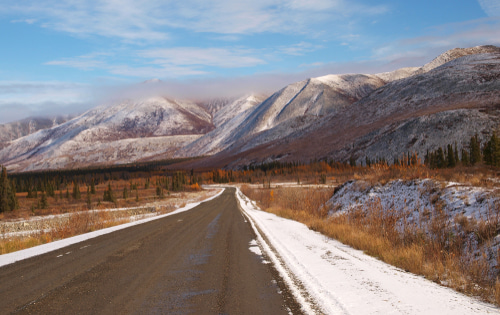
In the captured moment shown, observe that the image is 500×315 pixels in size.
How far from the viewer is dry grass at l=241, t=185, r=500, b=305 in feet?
22.7

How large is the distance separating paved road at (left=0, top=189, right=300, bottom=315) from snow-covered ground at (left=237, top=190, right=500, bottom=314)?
47 centimetres

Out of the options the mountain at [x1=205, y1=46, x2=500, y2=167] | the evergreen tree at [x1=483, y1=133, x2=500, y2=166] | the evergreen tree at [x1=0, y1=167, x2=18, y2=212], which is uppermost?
the mountain at [x1=205, y1=46, x2=500, y2=167]

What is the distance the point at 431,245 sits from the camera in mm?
8750

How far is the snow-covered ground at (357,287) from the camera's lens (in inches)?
216

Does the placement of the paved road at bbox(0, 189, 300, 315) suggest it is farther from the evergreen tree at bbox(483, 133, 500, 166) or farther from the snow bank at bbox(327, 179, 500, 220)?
the evergreen tree at bbox(483, 133, 500, 166)

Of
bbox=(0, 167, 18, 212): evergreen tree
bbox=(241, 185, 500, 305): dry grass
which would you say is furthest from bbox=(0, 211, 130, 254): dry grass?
bbox=(0, 167, 18, 212): evergreen tree

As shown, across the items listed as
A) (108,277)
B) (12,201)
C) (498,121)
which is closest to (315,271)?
(108,277)

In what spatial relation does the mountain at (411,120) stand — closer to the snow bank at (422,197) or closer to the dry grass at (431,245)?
the snow bank at (422,197)

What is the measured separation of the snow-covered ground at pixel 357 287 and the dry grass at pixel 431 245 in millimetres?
374

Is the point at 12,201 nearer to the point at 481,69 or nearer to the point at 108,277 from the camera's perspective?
the point at 108,277

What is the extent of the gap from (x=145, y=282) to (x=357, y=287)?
4.14m

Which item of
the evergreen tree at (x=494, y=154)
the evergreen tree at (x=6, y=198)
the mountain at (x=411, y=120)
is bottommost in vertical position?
the evergreen tree at (x=6, y=198)

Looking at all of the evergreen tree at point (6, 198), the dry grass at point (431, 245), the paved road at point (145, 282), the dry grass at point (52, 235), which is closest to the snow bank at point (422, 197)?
the dry grass at point (431, 245)

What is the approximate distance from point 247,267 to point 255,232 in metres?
6.99
